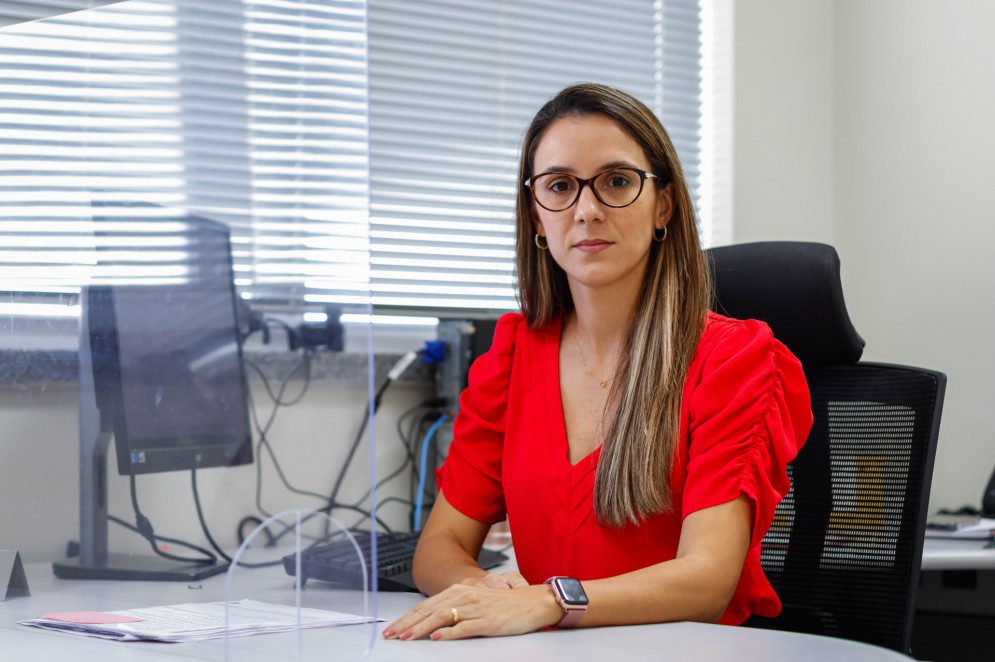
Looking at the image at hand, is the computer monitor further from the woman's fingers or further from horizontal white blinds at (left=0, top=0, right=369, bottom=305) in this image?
the woman's fingers

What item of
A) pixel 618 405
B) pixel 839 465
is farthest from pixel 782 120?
pixel 618 405

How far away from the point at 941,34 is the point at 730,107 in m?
0.57

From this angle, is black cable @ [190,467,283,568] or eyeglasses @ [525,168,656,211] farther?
eyeglasses @ [525,168,656,211]

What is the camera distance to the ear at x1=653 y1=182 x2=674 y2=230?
4.72 feet

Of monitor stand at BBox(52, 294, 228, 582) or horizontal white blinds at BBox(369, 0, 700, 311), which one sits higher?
horizontal white blinds at BBox(369, 0, 700, 311)

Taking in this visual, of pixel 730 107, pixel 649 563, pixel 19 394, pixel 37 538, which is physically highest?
pixel 730 107

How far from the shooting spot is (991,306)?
2.38 m

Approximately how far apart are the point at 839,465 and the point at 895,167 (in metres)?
1.44

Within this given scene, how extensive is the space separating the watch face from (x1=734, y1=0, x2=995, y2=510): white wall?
170cm

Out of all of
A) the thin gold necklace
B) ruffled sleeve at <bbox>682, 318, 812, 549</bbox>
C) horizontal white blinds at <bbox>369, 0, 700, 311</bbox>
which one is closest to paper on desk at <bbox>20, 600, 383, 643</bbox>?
ruffled sleeve at <bbox>682, 318, 812, 549</bbox>

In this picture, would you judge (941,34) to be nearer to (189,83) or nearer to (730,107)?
(730,107)

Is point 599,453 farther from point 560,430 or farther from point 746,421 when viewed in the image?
point 746,421

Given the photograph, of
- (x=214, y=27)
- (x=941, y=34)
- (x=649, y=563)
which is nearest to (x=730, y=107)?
(x=941, y=34)

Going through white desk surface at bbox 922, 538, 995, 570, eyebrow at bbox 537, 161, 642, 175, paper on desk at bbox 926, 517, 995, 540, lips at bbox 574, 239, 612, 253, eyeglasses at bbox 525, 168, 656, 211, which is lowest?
paper on desk at bbox 926, 517, 995, 540
